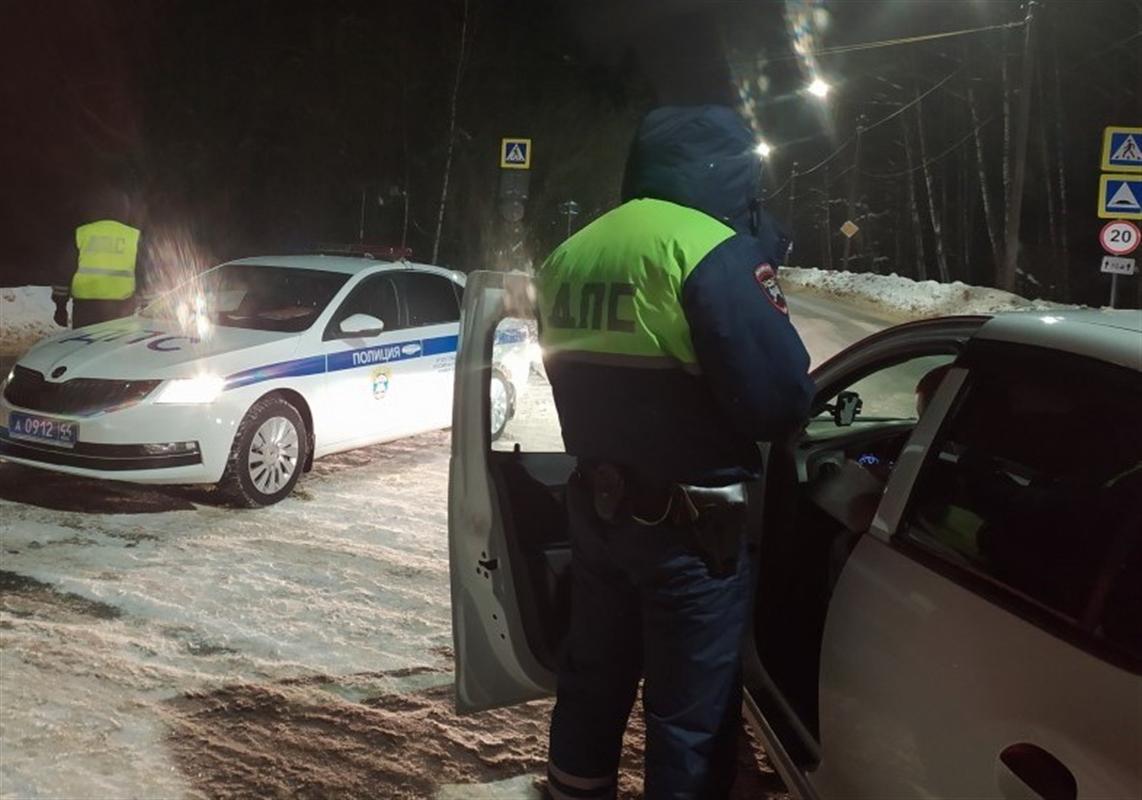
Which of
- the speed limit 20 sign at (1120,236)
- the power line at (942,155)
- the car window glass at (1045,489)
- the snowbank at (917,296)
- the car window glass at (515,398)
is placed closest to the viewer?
the car window glass at (1045,489)

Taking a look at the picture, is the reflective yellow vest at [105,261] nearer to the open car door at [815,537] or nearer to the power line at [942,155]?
the open car door at [815,537]

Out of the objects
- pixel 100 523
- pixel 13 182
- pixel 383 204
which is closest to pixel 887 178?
pixel 383 204

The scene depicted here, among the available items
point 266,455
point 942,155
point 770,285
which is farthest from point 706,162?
point 942,155

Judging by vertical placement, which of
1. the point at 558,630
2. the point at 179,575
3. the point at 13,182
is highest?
the point at 13,182

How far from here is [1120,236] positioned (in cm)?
1570

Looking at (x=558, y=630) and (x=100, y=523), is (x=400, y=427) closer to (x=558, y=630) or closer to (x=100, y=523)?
(x=100, y=523)

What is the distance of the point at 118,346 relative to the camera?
594 centimetres

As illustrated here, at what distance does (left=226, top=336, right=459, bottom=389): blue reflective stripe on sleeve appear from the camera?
5.88 metres

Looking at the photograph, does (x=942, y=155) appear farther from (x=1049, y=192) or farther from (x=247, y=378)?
(x=247, y=378)

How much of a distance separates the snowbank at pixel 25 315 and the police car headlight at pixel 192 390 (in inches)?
316

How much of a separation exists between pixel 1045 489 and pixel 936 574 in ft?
1.19

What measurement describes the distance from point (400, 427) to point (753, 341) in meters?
5.40

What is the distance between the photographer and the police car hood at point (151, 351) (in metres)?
5.63

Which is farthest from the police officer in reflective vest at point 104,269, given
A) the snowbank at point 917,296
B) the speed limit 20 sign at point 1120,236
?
the snowbank at point 917,296
